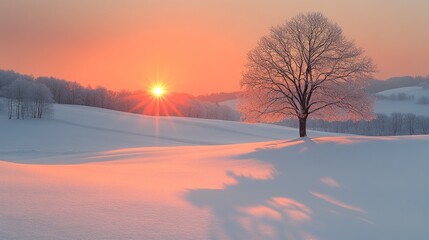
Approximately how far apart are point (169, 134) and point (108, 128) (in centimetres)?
1142

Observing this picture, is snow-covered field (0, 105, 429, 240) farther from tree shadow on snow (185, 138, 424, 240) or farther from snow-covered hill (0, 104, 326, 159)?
snow-covered hill (0, 104, 326, 159)

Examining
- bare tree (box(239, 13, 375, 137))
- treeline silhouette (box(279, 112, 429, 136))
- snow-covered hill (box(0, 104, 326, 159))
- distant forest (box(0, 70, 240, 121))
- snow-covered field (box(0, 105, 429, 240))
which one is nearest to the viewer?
snow-covered field (box(0, 105, 429, 240))

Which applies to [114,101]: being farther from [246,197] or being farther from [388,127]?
[246,197]

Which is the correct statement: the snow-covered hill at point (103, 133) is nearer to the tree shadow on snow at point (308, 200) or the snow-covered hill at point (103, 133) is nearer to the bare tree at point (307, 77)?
the bare tree at point (307, 77)

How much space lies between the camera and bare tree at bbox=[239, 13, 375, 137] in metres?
20.7

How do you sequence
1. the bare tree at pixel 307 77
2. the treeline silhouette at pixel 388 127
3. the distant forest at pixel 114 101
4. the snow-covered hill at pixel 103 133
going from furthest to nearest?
the treeline silhouette at pixel 388 127 → the distant forest at pixel 114 101 → the snow-covered hill at pixel 103 133 → the bare tree at pixel 307 77

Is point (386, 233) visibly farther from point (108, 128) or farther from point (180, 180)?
point (108, 128)

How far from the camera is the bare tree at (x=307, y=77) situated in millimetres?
20734

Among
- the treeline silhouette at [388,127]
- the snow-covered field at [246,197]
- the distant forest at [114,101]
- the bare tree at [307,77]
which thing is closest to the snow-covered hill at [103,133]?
the bare tree at [307,77]

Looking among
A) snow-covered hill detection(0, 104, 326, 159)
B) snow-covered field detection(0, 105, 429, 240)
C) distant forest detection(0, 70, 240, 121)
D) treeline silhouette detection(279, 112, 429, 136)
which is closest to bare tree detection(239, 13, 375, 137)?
snow-covered field detection(0, 105, 429, 240)

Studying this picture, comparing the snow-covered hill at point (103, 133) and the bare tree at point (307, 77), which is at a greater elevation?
the bare tree at point (307, 77)

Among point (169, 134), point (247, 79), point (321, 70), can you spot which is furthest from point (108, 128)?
point (321, 70)

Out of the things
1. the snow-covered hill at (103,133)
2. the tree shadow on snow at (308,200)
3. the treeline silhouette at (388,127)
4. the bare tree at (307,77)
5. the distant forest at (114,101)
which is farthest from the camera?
the treeline silhouette at (388,127)

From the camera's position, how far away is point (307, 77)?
70.7 ft
